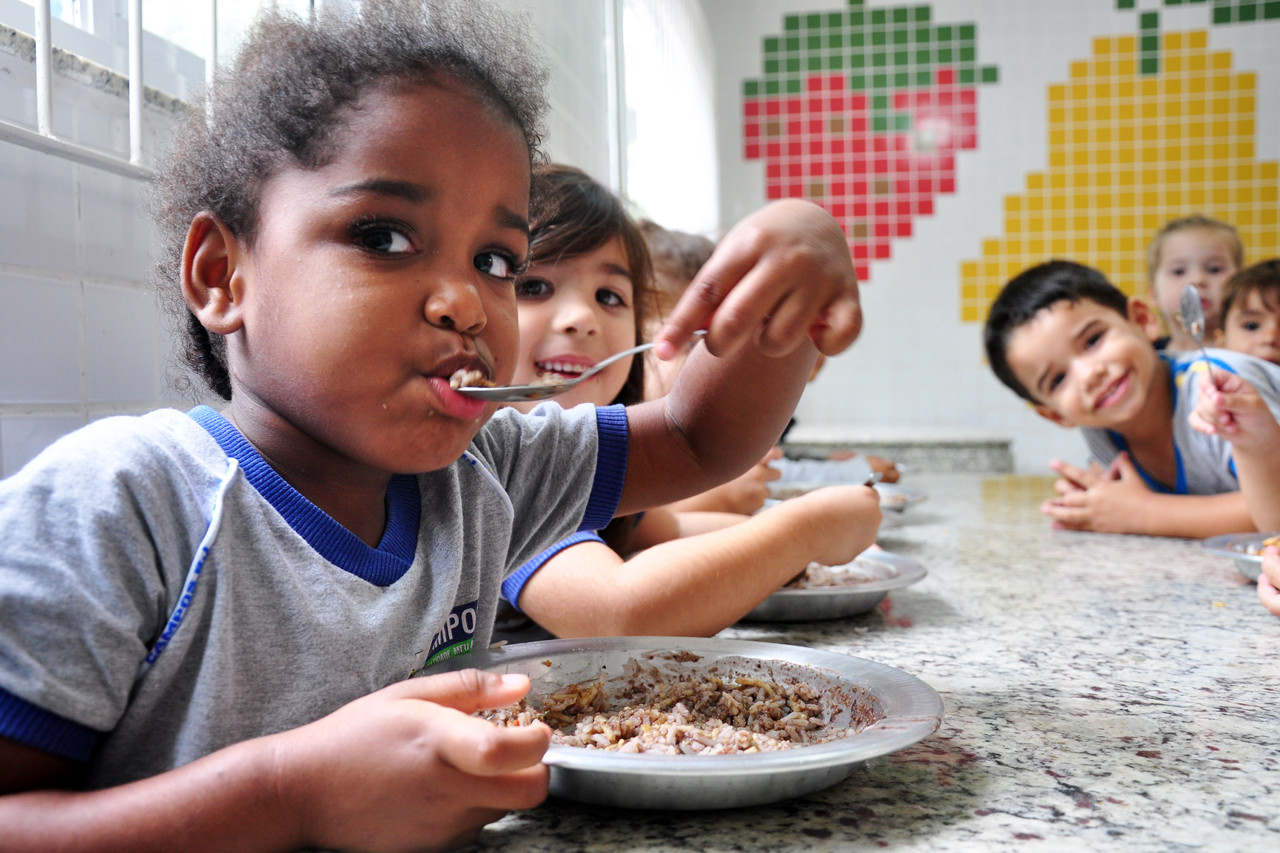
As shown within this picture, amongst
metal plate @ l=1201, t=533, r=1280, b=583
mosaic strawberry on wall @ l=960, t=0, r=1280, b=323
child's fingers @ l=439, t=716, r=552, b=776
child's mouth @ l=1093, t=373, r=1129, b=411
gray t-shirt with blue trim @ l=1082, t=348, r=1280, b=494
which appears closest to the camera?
child's fingers @ l=439, t=716, r=552, b=776

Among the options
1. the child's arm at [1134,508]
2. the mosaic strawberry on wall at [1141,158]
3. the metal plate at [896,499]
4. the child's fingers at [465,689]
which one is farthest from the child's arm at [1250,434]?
the mosaic strawberry on wall at [1141,158]

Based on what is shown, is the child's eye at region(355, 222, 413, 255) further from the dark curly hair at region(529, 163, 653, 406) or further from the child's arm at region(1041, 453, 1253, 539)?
the child's arm at region(1041, 453, 1253, 539)

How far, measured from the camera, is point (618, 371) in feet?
3.87

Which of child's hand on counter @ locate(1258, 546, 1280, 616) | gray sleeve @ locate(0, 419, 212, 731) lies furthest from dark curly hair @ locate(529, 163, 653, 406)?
child's hand on counter @ locate(1258, 546, 1280, 616)

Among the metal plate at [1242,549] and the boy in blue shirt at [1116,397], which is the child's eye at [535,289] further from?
the boy in blue shirt at [1116,397]

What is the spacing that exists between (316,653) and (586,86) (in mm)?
1810

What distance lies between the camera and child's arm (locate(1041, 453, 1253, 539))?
154 centimetres

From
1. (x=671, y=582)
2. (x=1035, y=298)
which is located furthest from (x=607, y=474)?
(x=1035, y=298)

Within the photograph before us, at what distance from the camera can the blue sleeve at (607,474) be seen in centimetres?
80

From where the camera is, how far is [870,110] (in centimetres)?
411

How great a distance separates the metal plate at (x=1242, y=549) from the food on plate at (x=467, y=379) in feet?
3.06

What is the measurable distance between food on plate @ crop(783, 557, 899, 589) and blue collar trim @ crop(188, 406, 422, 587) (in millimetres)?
500

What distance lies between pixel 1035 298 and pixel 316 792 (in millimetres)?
1866

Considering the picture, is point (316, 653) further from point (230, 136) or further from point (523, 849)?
point (230, 136)
